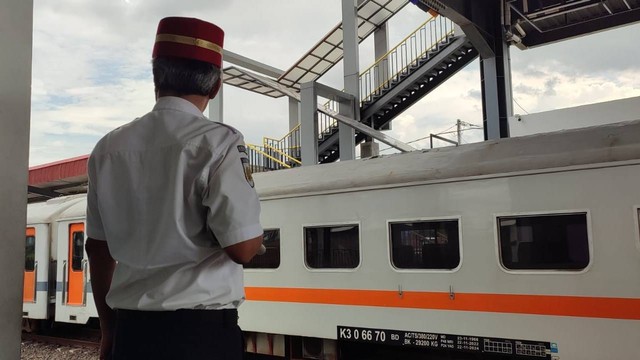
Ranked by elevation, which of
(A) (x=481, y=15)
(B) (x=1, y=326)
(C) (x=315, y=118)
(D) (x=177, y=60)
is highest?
(A) (x=481, y=15)

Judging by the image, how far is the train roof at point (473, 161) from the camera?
4.46 m

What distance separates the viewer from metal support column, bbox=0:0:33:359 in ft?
5.46

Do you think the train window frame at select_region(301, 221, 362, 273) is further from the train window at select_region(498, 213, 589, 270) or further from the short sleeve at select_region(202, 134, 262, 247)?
the short sleeve at select_region(202, 134, 262, 247)

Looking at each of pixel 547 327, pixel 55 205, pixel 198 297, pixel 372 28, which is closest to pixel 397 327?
pixel 547 327

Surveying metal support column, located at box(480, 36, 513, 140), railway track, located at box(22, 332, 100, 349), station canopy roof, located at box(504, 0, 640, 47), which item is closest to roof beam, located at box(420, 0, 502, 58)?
metal support column, located at box(480, 36, 513, 140)

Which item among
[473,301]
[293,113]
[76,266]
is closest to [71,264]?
[76,266]

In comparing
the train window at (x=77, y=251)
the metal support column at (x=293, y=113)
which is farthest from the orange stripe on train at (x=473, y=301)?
the metal support column at (x=293, y=113)

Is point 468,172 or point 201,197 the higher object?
point 468,172

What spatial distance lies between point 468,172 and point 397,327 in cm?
171

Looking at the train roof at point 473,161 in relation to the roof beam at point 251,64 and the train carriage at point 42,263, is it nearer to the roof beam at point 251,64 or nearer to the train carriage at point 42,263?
the train carriage at point 42,263

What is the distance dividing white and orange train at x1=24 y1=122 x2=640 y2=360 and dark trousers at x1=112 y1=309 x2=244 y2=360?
383 centimetres

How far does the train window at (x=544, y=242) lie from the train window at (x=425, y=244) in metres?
0.47

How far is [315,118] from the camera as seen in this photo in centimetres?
1402

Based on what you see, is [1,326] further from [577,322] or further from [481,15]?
[481,15]
